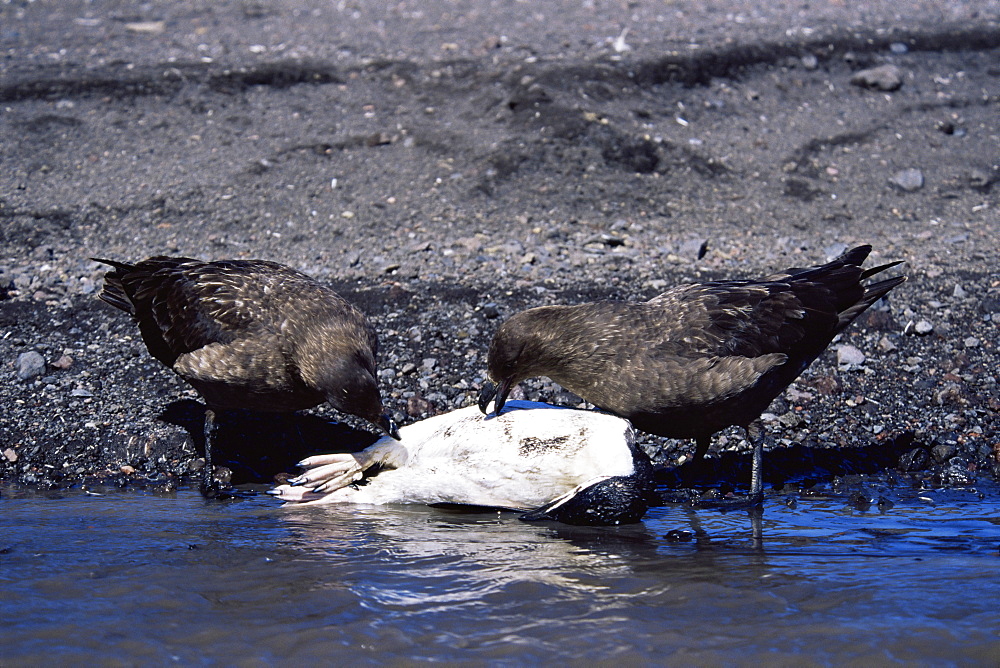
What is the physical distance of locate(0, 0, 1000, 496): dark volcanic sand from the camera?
617 centimetres

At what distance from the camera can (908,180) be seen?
942 centimetres

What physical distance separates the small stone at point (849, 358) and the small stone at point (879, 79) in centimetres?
532

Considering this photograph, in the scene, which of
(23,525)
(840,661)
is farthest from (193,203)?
(840,661)

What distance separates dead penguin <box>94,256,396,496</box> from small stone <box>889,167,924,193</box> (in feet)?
19.3

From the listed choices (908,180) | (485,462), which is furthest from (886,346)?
(908,180)

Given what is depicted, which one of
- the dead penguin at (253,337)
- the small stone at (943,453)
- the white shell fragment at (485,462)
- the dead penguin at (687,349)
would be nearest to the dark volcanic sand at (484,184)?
the small stone at (943,453)

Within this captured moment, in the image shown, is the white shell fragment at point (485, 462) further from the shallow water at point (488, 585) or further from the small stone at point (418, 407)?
the small stone at point (418, 407)

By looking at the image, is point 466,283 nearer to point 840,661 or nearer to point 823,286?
point 823,286

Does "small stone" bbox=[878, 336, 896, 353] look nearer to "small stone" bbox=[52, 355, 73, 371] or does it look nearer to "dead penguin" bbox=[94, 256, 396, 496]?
"dead penguin" bbox=[94, 256, 396, 496]

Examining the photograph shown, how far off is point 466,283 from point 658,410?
8.60 feet

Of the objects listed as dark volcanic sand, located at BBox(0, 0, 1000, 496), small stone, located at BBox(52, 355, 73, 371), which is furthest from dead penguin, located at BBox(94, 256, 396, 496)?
small stone, located at BBox(52, 355, 73, 371)

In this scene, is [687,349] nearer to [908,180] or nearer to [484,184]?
[484,184]

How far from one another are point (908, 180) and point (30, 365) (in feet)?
24.8

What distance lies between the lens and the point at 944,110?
1057 centimetres
